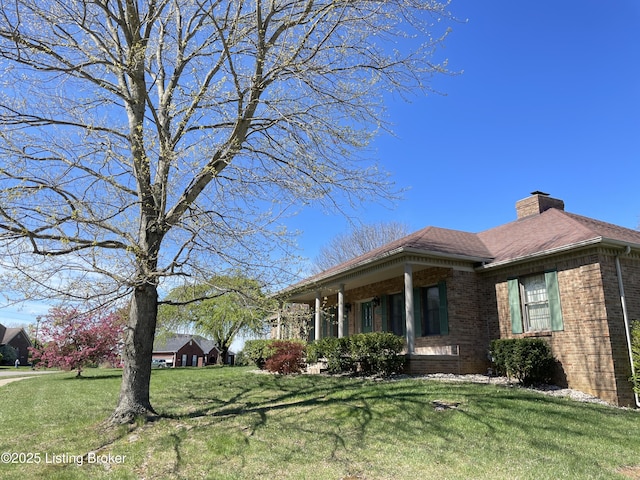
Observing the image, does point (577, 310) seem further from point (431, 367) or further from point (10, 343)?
point (10, 343)

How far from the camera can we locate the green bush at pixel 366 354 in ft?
39.1

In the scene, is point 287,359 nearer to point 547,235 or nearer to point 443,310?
point 443,310

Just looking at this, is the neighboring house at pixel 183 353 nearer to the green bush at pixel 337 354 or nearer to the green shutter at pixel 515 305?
the green bush at pixel 337 354

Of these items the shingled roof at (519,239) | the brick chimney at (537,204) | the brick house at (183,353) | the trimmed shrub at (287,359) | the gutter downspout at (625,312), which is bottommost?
the brick house at (183,353)

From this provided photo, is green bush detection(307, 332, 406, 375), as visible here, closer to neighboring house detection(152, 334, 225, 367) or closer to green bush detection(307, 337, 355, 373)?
green bush detection(307, 337, 355, 373)

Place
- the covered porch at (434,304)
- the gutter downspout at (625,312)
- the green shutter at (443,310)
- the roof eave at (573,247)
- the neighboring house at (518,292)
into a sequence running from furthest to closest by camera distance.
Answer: the green shutter at (443,310)
the covered porch at (434,304)
the neighboring house at (518,292)
the roof eave at (573,247)
the gutter downspout at (625,312)

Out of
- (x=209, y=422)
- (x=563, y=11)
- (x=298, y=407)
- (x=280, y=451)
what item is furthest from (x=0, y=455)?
(x=563, y=11)

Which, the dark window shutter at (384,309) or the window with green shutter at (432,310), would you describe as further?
the dark window shutter at (384,309)

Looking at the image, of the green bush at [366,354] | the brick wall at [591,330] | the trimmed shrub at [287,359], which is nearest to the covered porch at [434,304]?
the green bush at [366,354]

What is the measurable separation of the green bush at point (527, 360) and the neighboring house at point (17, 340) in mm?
70946

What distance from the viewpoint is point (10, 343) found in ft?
213

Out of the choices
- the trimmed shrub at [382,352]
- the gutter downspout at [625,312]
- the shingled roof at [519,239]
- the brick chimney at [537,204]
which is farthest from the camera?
the brick chimney at [537,204]

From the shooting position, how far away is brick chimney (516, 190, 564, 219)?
1628 cm

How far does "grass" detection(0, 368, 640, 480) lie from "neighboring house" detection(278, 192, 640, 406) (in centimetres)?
204
